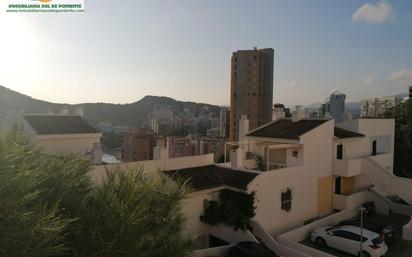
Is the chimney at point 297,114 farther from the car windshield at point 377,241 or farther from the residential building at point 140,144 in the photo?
the residential building at point 140,144

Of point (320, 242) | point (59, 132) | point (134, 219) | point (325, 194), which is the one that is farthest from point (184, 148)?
point (134, 219)

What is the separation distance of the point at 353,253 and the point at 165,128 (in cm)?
5301

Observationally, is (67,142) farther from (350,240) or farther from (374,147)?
(374,147)

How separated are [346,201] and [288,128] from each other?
20.1ft

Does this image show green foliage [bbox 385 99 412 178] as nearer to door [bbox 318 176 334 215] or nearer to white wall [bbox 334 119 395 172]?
white wall [bbox 334 119 395 172]

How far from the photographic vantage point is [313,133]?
22750 mm

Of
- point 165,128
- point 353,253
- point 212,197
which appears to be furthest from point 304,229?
point 165,128

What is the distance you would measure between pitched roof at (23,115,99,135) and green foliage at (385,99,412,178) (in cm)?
3096

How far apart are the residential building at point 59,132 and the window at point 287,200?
10150 mm

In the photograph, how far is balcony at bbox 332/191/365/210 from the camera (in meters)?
24.6

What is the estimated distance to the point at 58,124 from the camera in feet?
71.6

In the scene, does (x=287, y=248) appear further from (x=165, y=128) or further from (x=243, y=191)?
(x=165, y=128)

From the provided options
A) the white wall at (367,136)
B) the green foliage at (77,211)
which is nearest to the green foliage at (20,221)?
the green foliage at (77,211)

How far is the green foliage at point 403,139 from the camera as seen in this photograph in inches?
1507
